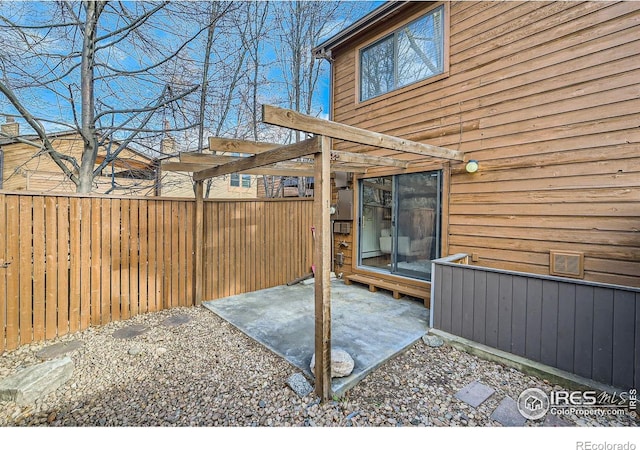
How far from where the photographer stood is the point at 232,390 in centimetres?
253

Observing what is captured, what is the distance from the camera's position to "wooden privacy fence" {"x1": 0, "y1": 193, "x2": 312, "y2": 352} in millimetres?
3275

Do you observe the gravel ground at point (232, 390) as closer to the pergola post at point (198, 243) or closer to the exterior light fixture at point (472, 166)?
the pergola post at point (198, 243)

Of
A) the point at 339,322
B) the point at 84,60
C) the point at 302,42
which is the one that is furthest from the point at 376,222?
the point at 302,42

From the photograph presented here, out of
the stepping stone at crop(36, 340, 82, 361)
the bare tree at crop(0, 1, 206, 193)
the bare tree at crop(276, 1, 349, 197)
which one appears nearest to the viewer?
the stepping stone at crop(36, 340, 82, 361)

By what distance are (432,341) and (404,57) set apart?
4.64m

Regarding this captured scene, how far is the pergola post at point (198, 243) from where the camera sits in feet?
15.5

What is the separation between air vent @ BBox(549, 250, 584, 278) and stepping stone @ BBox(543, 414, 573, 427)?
1822 mm

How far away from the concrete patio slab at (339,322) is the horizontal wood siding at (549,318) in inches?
26.7

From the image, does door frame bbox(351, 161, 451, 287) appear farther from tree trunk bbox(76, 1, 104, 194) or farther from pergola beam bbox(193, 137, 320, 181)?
tree trunk bbox(76, 1, 104, 194)

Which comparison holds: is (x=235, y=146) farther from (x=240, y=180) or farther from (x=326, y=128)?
(x=240, y=180)

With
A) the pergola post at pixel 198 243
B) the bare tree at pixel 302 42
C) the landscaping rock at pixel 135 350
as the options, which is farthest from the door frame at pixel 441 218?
the landscaping rock at pixel 135 350

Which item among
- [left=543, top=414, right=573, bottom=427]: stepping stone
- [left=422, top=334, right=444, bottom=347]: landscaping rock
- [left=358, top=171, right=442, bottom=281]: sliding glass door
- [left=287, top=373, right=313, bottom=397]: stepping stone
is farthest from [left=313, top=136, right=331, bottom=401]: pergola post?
[left=358, top=171, right=442, bottom=281]: sliding glass door

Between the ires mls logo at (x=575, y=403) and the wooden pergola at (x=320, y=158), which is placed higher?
the wooden pergola at (x=320, y=158)
